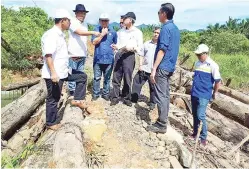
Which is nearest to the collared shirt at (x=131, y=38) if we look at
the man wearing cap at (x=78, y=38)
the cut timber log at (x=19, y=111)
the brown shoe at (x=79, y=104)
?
the man wearing cap at (x=78, y=38)

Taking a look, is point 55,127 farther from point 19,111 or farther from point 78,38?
point 19,111

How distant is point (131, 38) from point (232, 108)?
370 centimetres

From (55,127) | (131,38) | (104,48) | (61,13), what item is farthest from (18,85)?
(61,13)

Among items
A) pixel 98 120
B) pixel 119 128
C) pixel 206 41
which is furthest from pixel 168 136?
pixel 206 41

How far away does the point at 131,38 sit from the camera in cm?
650

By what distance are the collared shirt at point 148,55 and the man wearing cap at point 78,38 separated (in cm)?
99

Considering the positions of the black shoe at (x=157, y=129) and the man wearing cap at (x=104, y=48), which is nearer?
the black shoe at (x=157, y=129)

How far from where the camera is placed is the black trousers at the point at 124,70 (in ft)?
21.7

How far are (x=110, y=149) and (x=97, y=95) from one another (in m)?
2.09

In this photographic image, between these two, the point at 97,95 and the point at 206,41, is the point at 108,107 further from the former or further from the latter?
the point at 206,41

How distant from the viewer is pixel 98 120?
597 cm

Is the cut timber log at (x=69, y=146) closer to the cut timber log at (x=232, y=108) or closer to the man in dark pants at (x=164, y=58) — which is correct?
the man in dark pants at (x=164, y=58)

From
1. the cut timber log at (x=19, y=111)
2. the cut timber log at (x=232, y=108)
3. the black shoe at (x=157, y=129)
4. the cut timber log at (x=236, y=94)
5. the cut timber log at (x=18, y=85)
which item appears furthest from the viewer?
the cut timber log at (x=18, y=85)

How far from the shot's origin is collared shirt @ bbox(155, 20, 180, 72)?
17.1ft
